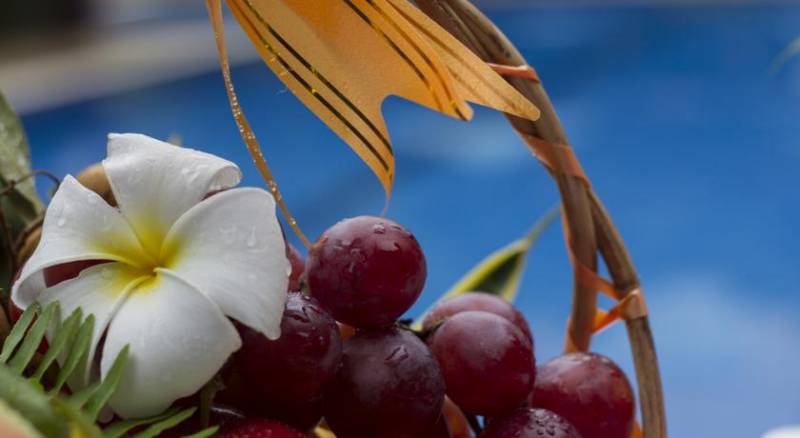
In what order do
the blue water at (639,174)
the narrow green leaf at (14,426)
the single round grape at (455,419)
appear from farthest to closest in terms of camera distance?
1. the blue water at (639,174)
2. the single round grape at (455,419)
3. the narrow green leaf at (14,426)

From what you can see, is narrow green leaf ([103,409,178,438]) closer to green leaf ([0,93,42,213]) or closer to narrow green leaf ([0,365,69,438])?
narrow green leaf ([0,365,69,438])

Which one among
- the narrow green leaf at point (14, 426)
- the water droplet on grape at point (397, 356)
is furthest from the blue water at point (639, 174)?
the narrow green leaf at point (14, 426)

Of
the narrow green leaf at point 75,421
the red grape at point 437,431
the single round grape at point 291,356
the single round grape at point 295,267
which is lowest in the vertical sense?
the red grape at point 437,431

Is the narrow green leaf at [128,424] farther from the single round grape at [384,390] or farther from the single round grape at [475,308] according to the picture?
the single round grape at [475,308]

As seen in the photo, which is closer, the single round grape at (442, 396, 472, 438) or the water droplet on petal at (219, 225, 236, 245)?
the water droplet on petal at (219, 225, 236, 245)

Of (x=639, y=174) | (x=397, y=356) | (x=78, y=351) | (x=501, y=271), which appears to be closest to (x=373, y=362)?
(x=397, y=356)

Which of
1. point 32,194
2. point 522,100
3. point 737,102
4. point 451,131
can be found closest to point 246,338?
point 522,100

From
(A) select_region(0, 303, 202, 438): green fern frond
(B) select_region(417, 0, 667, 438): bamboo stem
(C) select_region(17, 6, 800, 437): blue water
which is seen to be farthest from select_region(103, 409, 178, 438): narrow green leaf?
(C) select_region(17, 6, 800, 437): blue water
